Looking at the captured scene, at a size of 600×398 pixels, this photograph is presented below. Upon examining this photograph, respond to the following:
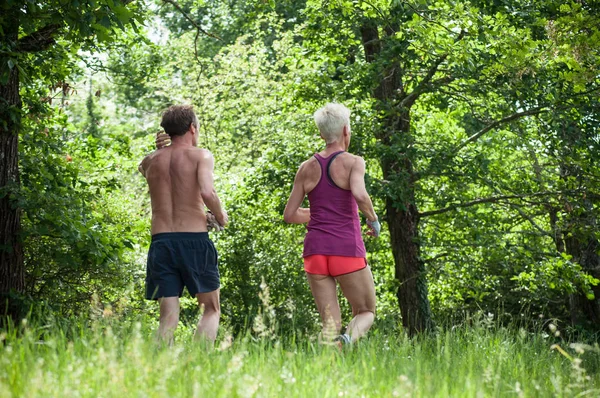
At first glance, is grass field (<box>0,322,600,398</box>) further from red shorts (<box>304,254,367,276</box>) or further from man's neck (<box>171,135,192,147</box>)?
man's neck (<box>171,135,192,147</box>)

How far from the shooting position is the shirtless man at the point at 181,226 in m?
5.30

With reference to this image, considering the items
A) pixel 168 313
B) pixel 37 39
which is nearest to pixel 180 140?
pixel 168 313

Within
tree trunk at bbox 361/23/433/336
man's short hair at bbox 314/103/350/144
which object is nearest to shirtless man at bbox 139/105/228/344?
man's short hair at bbox 314/103/350/144

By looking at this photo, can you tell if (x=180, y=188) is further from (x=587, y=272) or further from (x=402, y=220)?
(x=587, y=272)

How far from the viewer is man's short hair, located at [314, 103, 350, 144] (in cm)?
564

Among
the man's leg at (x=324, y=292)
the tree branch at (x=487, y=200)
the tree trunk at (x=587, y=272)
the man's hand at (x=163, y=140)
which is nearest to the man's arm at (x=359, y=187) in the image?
the man's leg at (x=324, y=292)

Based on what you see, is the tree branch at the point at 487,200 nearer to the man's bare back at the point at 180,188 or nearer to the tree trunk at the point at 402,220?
the tree trunk at the point at 402,220

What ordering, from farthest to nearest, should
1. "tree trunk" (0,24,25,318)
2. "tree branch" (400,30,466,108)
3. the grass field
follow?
"tree branch" (400,30,466,108)
"tree trunk" (0,24,25,318)
the grass field

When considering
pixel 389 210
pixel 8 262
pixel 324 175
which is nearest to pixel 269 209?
pixel 389 210

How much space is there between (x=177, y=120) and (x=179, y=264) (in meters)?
0.93

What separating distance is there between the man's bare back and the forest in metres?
0.71

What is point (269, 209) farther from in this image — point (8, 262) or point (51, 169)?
point (8, 262)

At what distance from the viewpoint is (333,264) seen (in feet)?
18.1

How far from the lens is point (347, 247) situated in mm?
5523
